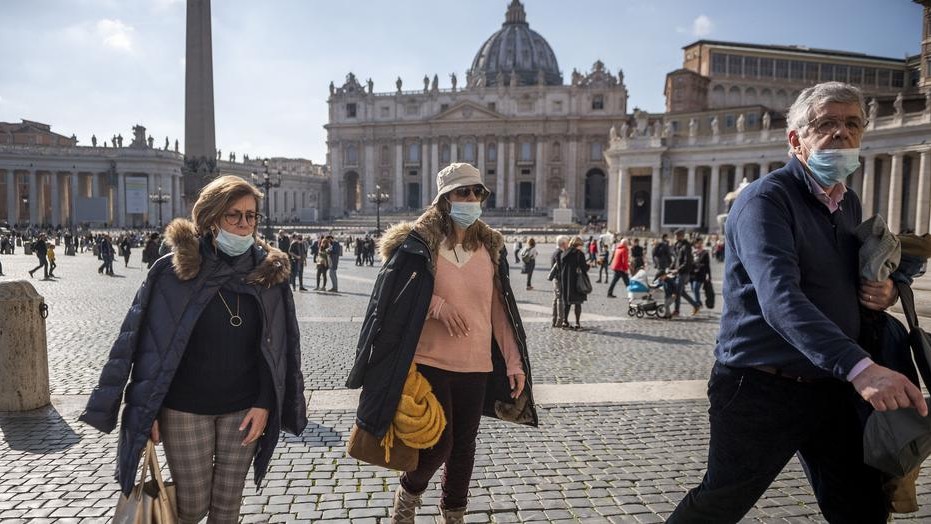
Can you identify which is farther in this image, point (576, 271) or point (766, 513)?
point (576, 271)

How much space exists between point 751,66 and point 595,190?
23.2m

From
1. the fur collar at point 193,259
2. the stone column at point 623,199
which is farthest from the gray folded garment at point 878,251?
the stone column at point 623,199

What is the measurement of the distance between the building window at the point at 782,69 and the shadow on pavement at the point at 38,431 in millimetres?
62908

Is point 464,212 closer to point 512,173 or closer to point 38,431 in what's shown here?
point 38,431

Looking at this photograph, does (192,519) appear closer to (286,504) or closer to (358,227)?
(286,504)

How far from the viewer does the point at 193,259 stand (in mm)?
2578

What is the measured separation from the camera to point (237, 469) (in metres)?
2.65

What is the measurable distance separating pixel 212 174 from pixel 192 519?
14.5m

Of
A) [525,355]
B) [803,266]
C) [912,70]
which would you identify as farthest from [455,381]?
[912,70]

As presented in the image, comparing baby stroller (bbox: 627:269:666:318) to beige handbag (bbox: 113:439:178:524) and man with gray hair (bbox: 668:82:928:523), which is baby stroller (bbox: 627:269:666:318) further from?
beige handbag (bbox: 113:439:178:524)

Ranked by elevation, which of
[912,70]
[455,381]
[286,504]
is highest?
[912,70]

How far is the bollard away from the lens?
17.6 ft

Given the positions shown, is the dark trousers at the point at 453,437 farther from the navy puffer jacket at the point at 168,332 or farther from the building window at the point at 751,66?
the building window at the point at 751,66

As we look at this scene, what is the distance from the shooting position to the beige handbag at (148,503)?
237 centimetres
